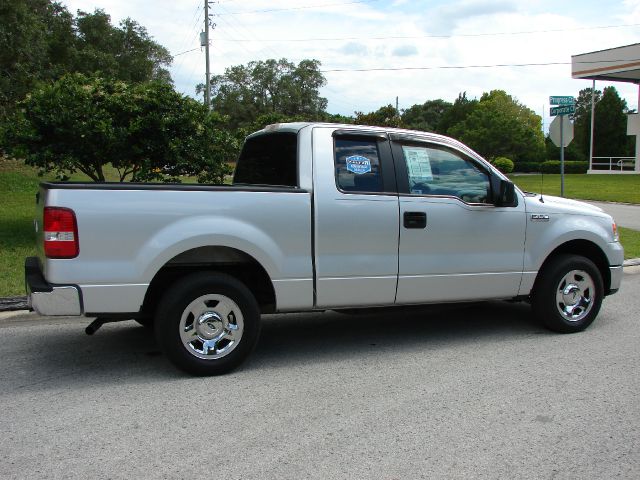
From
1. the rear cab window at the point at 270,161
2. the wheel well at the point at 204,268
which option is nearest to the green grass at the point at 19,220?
the wheel well at the point at 204,268

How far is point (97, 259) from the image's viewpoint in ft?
14.5

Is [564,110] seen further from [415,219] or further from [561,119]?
[415,219]

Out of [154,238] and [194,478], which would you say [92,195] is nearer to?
[154,238]

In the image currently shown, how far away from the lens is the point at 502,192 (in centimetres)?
565

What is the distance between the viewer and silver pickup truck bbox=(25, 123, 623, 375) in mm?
4426

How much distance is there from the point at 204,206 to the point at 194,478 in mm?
2066

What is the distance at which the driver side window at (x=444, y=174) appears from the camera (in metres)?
5.46

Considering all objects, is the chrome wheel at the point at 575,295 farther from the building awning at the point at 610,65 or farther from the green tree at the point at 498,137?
the green tree at the point at 498,137

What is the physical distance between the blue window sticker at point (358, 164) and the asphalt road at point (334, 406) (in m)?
1.63

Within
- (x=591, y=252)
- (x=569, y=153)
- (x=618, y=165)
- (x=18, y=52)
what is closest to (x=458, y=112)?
(x=569, y=153)

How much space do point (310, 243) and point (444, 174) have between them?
1500 millimetres

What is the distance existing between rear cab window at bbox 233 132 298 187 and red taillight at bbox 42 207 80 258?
1782 mm

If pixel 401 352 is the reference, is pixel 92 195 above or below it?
above

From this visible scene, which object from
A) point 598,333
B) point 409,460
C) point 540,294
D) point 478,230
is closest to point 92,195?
point 409,460
